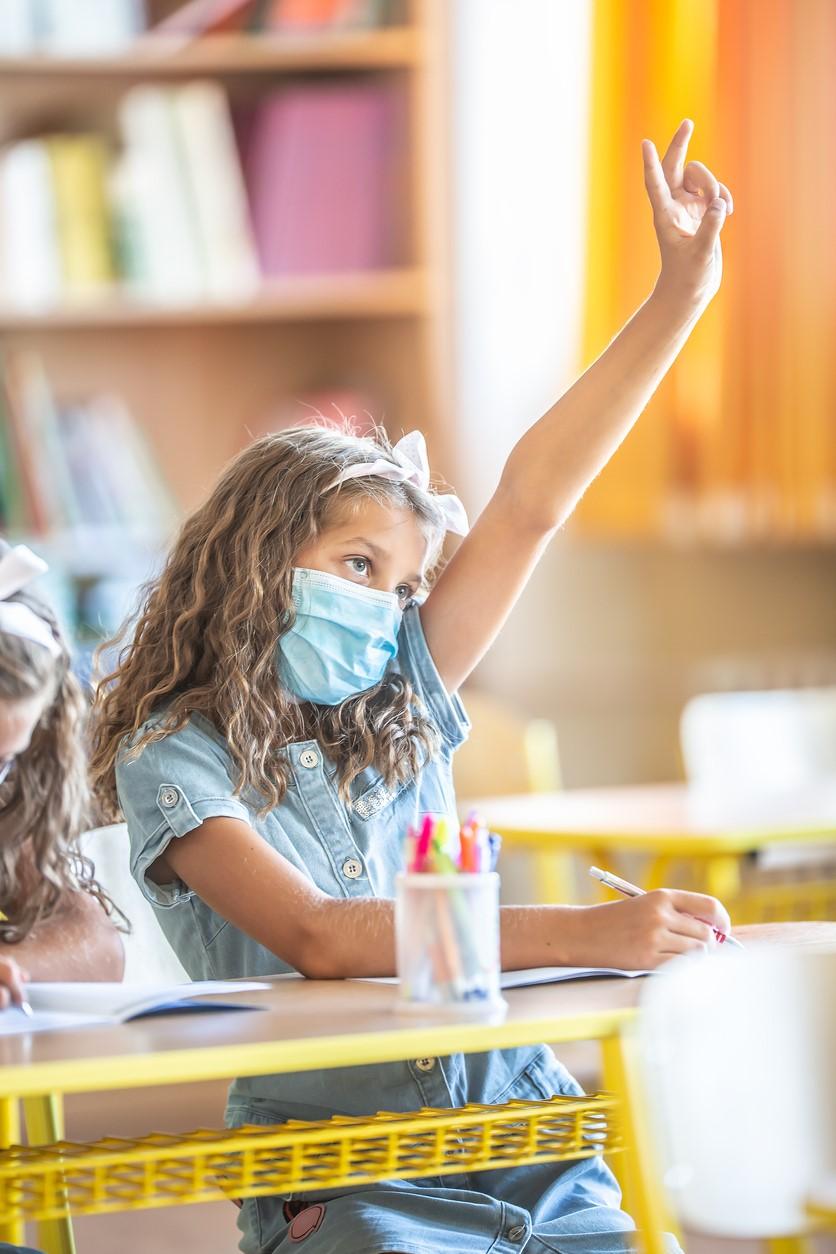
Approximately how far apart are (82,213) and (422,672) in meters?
2.05

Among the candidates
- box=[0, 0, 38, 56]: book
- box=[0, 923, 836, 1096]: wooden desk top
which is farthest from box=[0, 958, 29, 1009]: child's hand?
box=[0, 0, 38, 56]: book

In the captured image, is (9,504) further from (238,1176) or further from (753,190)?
(238,1176)

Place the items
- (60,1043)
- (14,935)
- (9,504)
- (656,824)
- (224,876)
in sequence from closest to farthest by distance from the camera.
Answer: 1. (60,1043)
2. (224,876)
3. (14,935)
4. (656,824)
5. (9,504)

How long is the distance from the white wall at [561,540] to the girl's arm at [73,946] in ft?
6.86

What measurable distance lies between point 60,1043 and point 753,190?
2.96 m

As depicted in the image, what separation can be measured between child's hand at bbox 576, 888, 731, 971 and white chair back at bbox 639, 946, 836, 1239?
6 cm

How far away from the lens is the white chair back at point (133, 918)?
167 centimetres

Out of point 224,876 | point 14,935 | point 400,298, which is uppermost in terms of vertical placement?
point 400,298

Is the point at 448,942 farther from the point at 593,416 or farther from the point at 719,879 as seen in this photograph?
the point at 719,879

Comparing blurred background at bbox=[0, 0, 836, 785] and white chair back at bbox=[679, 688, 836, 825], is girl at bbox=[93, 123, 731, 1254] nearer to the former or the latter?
white chair back at bbox=[679, 688, 836, 825]

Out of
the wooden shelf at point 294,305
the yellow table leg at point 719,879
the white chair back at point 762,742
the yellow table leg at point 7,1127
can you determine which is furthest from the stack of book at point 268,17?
the yellow table leg at point 7,1127

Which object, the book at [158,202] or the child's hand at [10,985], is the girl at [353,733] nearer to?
the child's hand at [10,985]

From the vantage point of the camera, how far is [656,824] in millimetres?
2301

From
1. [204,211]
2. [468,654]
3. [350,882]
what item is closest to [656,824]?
[468,654]
